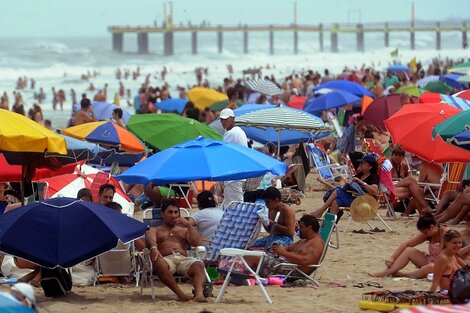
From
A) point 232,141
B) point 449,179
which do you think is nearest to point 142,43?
point 449,179

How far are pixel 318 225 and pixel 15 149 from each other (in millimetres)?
2133

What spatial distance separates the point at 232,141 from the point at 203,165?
5.48ft

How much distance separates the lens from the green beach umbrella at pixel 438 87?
70.8ft

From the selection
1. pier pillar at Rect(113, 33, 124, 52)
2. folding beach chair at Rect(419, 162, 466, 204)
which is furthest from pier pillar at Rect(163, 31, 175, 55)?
folding beach chair at Rect(419, 162, 466, 204)

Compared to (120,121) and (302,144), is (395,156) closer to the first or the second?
(302,144)

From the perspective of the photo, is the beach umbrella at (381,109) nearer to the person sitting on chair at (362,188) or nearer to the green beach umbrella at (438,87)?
the green beach umbrella at (438,87)

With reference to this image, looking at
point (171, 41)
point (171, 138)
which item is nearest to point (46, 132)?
point (171, 138)

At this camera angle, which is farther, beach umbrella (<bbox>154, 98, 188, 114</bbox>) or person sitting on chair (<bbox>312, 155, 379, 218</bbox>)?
beach umbrella (<bbox>154, 98, 188, 114</bbox>)

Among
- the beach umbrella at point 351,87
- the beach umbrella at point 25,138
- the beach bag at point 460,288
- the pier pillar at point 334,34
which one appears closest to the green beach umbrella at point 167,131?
the beach umbrella at point 25,138

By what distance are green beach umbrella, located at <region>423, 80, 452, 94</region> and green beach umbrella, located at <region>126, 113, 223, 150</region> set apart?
11.0 m

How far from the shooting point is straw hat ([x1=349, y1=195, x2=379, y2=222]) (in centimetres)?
1034

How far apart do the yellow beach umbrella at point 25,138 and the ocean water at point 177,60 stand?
23.2m

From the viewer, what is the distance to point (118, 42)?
257 ft

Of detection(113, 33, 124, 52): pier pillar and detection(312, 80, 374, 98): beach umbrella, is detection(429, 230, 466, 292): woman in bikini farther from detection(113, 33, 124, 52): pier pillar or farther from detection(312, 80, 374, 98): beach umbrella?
detection(113, 33, 124, 52): pier pillar
